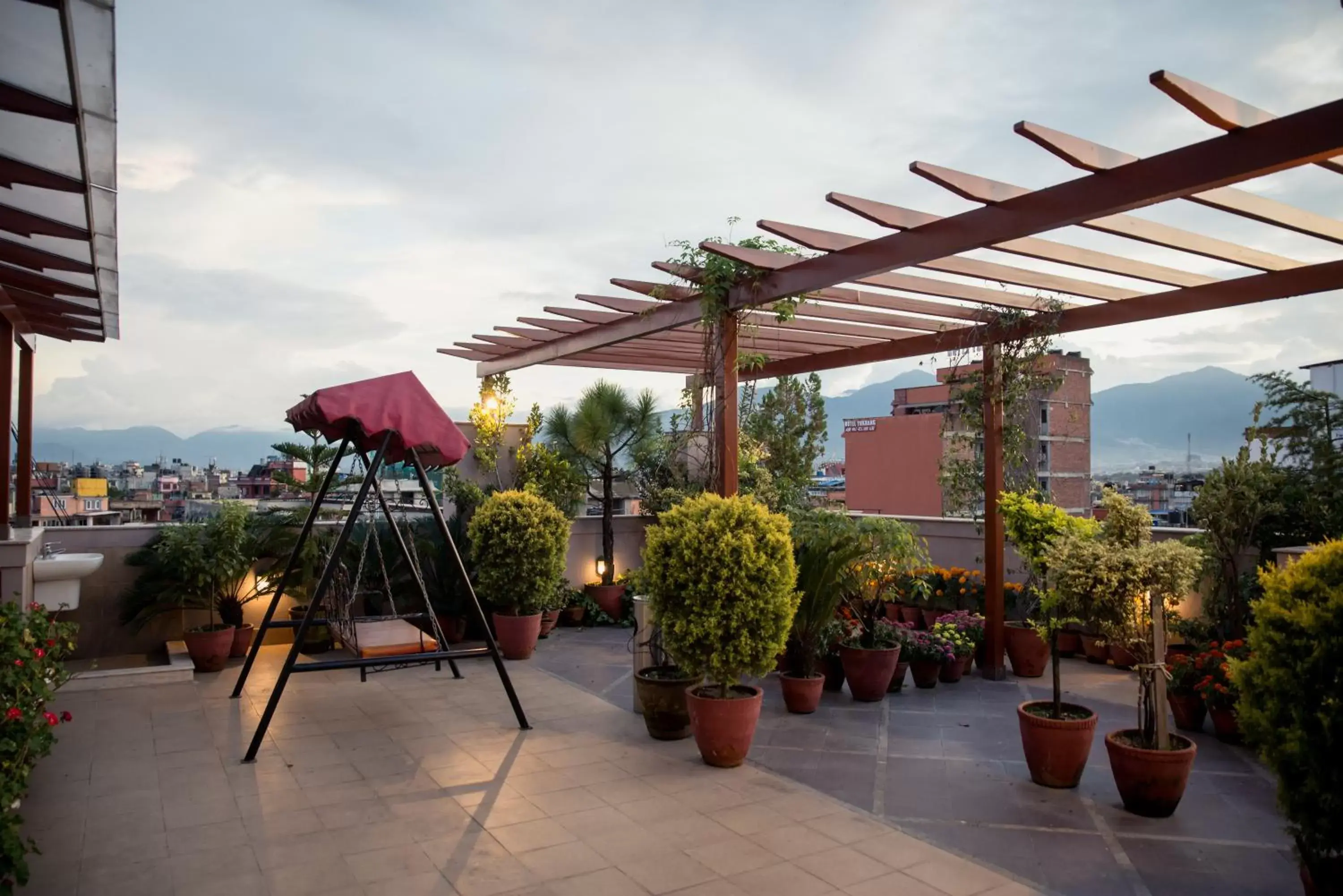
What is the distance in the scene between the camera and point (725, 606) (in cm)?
452

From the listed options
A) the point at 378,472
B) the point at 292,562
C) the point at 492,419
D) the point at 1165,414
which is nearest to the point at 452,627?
the point at 492,419

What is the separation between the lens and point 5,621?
2963mm

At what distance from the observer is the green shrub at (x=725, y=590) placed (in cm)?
450

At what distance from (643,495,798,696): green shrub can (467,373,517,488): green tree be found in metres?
5.04

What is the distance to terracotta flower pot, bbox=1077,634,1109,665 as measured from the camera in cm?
712

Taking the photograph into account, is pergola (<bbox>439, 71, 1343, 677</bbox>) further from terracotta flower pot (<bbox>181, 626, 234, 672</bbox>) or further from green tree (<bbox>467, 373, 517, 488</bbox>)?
terracotta flower pot (<bbox>181, 626, 234, 672</bbox>)

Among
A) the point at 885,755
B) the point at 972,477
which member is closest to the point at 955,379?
the point at 972,477

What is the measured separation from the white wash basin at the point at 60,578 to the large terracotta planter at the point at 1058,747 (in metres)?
6.34

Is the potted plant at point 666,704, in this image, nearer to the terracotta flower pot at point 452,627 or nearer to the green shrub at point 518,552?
the green shrub at point 518,552

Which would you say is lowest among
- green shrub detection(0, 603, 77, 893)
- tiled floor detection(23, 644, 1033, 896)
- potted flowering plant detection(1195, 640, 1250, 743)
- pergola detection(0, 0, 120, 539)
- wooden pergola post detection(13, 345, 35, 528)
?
tiled floor detection(23, 644, 1033, 896)

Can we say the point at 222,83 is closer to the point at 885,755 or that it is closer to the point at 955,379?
the point at 955,379

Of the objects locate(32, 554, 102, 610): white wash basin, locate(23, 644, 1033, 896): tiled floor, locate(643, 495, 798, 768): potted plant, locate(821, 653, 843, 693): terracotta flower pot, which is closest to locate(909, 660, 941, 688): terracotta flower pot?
locate(821, 653, 843, 693): terracotta flower pot

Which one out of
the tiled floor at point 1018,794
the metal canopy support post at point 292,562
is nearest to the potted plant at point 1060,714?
the tiled floor at point 1018,794

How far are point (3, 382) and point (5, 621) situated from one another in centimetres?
494
